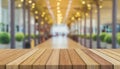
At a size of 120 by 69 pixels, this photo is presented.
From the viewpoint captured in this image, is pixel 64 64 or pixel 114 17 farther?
pixel 114 17

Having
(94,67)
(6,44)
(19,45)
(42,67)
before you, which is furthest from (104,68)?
(19,45)

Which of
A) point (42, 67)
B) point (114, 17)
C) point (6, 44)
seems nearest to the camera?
point (42, 67)

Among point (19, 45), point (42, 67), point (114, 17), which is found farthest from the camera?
point (19, 45)

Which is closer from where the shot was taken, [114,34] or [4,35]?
[114,34]

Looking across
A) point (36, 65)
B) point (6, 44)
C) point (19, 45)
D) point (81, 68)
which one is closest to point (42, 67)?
point (36, 65)

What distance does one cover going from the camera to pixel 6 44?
16219 mm

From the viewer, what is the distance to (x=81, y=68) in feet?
8.56

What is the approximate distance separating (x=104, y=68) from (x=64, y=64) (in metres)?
0.36

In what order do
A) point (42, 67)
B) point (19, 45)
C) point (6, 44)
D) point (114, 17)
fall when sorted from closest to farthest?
1. point (42, 67)
2. point (114, 17)
3. point (6, 44)
4. point (19, 45)

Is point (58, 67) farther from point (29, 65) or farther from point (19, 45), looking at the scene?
point (19, 45)

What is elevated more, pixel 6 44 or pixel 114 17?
pixel 114 17

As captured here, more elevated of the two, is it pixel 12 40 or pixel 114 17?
pixel 114 17

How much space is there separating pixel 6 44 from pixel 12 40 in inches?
124

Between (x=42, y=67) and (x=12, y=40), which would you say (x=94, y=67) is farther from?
(x=12, y=40)
